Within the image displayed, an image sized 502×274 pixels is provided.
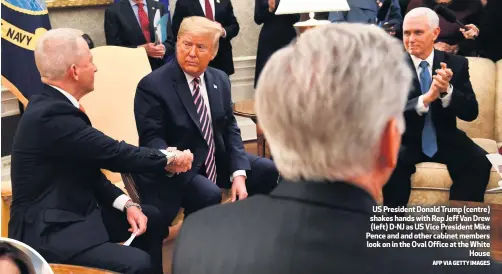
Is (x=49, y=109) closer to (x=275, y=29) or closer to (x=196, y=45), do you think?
(x=196, y=45)

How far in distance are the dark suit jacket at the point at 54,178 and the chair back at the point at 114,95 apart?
996mm

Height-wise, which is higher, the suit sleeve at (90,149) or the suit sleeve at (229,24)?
the suit sleeve at (90,149)

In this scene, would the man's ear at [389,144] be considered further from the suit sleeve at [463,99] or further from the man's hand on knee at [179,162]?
the suit sleeve at [463,99]

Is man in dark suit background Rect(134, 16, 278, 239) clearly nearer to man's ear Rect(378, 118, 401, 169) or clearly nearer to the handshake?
the handshake

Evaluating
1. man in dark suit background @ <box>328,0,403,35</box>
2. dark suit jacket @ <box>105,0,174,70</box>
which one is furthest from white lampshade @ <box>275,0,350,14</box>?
dark suit jacket @ <box>105,0,174,70</box>

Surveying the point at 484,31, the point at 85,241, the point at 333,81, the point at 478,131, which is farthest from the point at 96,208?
the point at 484,31

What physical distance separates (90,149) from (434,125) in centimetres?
172

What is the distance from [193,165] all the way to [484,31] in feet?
7.33

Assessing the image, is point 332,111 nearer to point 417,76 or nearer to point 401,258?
point 401,258

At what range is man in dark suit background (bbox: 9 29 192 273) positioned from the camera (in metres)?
1.83

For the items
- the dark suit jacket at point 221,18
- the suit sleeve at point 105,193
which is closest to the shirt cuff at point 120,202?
the suit sleeve at point 105,193

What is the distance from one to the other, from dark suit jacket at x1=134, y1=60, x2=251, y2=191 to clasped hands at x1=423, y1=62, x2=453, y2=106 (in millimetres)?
891

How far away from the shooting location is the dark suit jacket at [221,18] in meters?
4.33

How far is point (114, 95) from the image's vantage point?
301 centimetres
